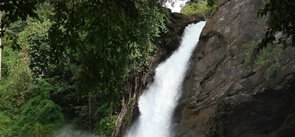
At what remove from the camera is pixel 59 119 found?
24.7 metres

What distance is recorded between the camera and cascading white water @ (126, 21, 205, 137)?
60.0 ft

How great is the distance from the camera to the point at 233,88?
567 inches

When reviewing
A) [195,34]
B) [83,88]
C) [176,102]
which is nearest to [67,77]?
[195,34]

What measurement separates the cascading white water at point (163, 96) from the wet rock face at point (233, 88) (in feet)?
2.25

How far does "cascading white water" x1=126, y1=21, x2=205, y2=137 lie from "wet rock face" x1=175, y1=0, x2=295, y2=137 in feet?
2.25

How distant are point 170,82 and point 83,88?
14.6 m

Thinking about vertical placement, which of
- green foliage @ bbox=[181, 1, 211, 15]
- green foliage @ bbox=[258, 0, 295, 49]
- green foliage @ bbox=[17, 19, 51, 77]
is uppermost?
green foliage @ bbox=[181, 1, 211, 15]

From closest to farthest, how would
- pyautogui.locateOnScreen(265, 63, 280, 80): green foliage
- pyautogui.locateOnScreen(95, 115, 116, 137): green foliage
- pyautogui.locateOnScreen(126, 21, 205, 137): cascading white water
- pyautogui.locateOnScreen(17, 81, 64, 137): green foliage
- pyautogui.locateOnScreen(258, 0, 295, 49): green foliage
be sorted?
pyautogui.locateOnScreen(258, 0, 295, 49): green foliage < pyautogui.locateOnScreen(265, 63, 280, 80): green foliage < pyautogui.locateOnScreen(126, 21, 205, 137): cascading white water < pyautogui.locateOnScreen(95, 115, 116, 137): green foliage < pyautogui.locateOnScreen(17, 81, 64, 137): green foliage

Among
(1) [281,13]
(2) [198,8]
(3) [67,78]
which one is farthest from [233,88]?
(2) [198,8]

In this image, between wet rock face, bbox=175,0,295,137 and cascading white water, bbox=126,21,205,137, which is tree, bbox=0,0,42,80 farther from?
cascading white water, bbox=126,21,205,137

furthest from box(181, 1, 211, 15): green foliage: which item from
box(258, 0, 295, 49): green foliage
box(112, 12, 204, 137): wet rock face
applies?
box(258, 0, 295, 49): green foliage

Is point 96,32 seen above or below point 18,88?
below

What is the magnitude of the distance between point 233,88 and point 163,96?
536 cm

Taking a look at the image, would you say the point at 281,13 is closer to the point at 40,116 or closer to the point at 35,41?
the point at 40,116
